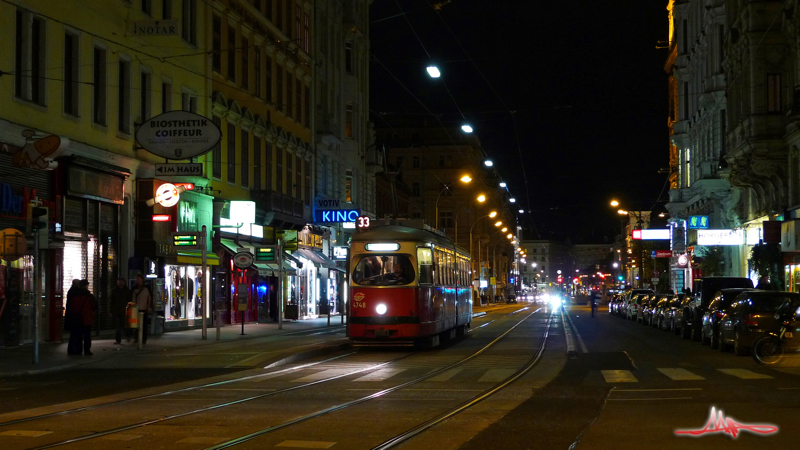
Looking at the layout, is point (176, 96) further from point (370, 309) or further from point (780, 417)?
point (780, 417)

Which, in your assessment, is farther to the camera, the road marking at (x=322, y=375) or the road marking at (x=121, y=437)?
the road marking at (x=322, y=375)

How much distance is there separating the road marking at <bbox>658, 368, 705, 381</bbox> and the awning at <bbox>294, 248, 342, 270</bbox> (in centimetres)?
3099

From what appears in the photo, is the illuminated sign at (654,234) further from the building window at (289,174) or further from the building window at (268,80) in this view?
the building window at (268,80)

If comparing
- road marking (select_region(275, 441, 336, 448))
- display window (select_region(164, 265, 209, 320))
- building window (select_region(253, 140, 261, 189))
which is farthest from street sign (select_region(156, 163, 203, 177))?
road marking (select_region(275, 441, 336, 448))

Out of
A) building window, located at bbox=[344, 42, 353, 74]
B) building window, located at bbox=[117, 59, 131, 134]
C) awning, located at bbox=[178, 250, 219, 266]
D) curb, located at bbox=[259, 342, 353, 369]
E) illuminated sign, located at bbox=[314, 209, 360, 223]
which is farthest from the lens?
building window, located at bbox=[344, 42, 353, 74]

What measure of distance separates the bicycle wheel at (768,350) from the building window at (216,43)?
23.8 metres

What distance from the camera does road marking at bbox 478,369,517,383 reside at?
17681 millimetres

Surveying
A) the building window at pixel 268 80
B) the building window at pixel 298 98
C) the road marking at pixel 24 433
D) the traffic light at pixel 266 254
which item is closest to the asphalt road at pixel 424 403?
the road marking at pixel 24 433

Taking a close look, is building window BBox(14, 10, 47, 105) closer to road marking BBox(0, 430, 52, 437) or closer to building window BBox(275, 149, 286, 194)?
road marking BBox(0, 430, 52, 437)

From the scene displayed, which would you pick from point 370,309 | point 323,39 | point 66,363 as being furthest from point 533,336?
point 323,39

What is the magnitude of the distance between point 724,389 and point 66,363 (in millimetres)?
13412

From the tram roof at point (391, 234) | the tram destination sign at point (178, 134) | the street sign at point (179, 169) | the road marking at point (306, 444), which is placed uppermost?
the tram destination sign at point (178, 134)

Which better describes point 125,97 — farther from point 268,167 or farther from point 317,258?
point 317,258

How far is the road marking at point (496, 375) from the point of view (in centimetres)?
1768
